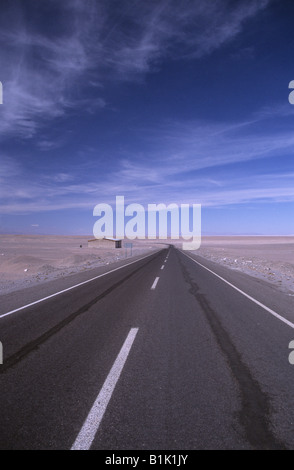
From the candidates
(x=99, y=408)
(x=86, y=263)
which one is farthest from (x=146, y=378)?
(x=86, y=263)

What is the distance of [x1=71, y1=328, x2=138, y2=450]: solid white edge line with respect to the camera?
293cm

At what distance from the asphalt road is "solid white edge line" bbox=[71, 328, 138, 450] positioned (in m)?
0.01

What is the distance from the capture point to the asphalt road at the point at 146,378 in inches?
120

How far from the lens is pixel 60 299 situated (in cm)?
994

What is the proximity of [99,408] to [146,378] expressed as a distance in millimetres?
956

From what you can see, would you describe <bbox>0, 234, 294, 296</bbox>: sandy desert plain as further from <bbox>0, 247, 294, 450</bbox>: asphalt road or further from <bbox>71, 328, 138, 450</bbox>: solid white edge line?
<bbox>71, 328, 138, 450</bbox>: solid white edge line

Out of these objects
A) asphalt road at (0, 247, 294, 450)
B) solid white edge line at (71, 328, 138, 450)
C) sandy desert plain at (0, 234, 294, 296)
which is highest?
solid white edge line at (71, 328, 138, 450)

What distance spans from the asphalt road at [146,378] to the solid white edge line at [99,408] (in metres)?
0.01

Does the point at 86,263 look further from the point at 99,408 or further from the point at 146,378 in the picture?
the point at 99,408

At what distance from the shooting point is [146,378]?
A: 4.28 m

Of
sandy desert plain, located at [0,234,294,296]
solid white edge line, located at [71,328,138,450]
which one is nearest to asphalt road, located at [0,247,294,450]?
solid white edge line, located at [71,328,138,450]

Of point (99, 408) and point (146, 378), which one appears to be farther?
point (146, 378)

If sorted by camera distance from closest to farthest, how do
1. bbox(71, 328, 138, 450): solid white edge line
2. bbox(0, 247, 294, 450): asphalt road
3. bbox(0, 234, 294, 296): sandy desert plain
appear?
bbox(71, 328, 138, 450): solid white edge line → bbox(0, 247, 294, 450): asphalt road → bbox(0, 234, 294, 296): sandy desert plain

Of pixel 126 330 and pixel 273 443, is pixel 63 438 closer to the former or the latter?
pixel 273 443
